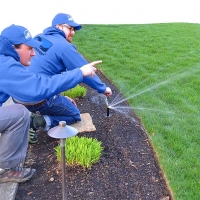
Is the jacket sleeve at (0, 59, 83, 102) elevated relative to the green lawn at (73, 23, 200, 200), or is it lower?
elevated

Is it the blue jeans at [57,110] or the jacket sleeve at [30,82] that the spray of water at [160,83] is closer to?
the blue jeans at [57,110]

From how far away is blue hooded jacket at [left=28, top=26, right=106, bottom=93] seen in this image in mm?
3846

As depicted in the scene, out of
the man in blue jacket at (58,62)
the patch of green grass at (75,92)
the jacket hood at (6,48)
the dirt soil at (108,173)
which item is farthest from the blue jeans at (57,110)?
the jacket hood at (6,48)

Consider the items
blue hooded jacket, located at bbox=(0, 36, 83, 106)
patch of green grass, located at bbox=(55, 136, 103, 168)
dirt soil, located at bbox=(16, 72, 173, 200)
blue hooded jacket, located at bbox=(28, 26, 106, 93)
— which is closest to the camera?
blue hooded jacket, located at bbox=(0, 36, 83, 106)

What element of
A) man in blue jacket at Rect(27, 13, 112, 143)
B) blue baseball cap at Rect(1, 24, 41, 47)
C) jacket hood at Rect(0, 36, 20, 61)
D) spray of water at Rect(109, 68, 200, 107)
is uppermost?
blue baseball cap at Rect(1, 24, 41, 47)

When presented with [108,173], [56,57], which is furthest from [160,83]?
[108,173]

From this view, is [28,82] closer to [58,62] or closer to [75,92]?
[58,62]

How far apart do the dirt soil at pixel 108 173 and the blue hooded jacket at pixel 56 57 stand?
2.03ft

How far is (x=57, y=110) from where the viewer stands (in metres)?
4.06

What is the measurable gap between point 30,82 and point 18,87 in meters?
0.11

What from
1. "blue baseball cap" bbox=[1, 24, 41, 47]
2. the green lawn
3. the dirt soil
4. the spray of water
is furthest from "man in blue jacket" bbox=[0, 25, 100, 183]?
the spray of water

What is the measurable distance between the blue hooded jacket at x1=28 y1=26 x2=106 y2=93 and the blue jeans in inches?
12.4

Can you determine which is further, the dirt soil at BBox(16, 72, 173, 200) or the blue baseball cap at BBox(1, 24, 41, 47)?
the dirt soil at BBox(16, 72, 173, 200)

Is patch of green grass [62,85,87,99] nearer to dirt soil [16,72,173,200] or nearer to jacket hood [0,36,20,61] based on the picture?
dirt soil [16,72,173,200]
